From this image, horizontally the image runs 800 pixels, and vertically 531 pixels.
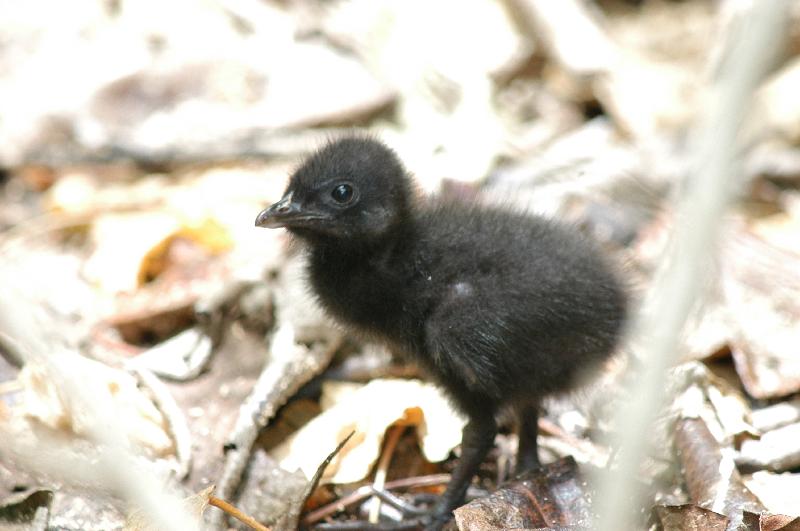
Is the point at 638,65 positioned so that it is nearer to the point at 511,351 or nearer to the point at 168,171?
the point at 168,171

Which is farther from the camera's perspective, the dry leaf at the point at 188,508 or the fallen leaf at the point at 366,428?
the fallen leaf at the point at 366,428

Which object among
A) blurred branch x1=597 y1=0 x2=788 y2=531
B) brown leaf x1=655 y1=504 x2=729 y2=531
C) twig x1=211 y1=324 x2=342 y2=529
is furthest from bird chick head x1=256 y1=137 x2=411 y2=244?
blurred branch x1=597 y1=0 x2=788 y2=531

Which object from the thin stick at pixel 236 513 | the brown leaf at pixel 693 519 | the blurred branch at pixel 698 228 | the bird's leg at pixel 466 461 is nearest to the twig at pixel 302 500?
the thin stick at pixel 236 513

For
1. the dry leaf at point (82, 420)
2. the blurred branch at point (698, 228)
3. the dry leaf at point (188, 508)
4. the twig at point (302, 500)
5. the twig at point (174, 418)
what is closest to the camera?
the blurred branch at point (698, 228)

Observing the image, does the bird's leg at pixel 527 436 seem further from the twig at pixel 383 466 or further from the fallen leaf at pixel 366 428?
the twig at pixel 383 466

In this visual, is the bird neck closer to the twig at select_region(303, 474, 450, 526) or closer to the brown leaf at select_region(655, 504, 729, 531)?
the twig at select_region(303, 474, 450, 526)

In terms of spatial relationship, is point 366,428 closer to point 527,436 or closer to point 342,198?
point 527,436

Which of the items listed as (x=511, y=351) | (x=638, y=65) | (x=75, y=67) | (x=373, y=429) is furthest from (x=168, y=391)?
(x=638, y=65)

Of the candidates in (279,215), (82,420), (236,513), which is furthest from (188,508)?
(279,215)
